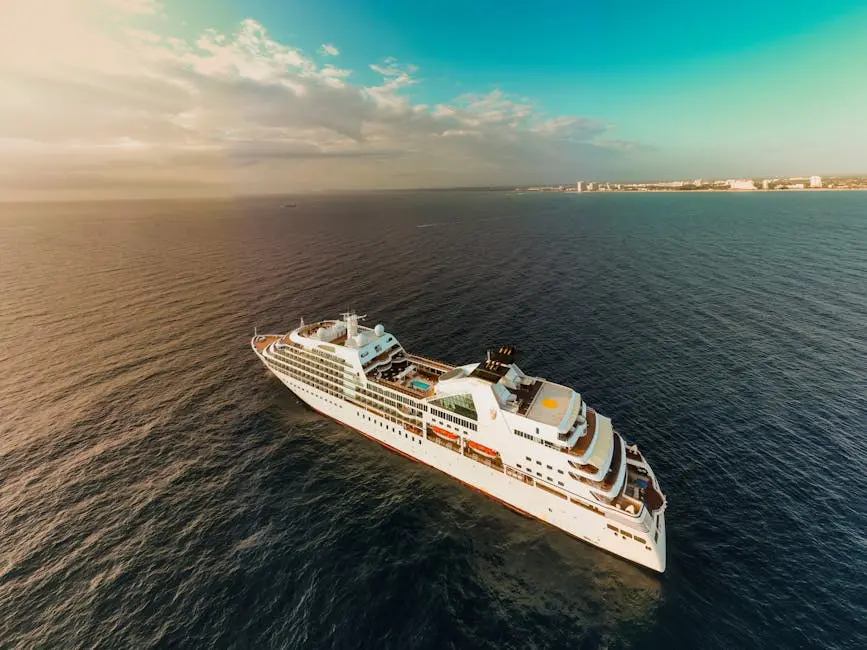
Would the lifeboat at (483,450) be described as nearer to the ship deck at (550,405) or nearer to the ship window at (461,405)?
the ship window at (461,405)

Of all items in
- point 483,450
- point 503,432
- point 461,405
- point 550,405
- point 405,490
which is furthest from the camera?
point 461,405

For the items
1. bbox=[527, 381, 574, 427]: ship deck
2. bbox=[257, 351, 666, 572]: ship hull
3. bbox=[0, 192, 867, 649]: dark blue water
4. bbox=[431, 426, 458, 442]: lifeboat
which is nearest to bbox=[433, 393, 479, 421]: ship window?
bbox=[431, 426, 458, 442]: lifeboat

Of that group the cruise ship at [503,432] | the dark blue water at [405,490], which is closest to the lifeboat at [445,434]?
the cruise ship at [503,432]

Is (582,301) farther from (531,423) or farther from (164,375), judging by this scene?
(164,375)

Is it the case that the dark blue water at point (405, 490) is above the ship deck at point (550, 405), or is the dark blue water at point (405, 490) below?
below

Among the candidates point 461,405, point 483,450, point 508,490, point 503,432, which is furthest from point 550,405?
point 508,490

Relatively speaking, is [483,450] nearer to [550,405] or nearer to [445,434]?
[445,434]

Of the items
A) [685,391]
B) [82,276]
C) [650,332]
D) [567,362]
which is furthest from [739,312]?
[82,276]

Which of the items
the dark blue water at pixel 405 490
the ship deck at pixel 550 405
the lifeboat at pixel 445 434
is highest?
the ship deck at pixel 550 405
